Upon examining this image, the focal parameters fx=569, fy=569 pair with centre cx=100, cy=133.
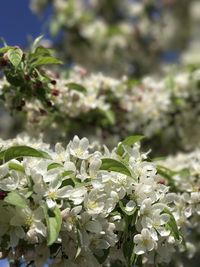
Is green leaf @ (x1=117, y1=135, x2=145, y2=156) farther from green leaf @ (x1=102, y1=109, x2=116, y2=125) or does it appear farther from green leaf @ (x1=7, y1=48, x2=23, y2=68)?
green leaf @ (x1=102, y1=109, x2=116, y2=125)

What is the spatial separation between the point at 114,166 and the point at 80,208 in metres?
0.25

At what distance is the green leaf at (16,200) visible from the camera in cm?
194

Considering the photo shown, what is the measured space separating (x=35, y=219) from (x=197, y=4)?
9547mm

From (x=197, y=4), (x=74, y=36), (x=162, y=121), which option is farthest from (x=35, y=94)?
(x=197, y=4)

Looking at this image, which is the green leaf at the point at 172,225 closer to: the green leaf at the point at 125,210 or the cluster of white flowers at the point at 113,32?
the green leaf at the point at 125,210

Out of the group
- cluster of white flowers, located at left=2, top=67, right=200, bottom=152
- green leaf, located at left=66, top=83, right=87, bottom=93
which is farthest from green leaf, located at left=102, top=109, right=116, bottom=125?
green leaf, located at left=66, top=83, right=87, bottom=93

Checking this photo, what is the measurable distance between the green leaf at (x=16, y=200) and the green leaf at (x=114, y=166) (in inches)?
15.8

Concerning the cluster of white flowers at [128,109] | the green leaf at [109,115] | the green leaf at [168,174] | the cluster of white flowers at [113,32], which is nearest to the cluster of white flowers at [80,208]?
the green leaf at [168,174]

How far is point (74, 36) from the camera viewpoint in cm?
623

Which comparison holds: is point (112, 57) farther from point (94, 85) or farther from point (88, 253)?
point (88, 253)

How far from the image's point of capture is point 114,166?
Result: 223cm

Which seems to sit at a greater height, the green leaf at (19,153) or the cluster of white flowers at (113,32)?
the cluster of white flowers at (113,32)

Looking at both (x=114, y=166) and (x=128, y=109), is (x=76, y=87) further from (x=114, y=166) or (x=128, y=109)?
(x=114, y=166)

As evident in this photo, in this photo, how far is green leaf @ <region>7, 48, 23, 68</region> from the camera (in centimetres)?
246
